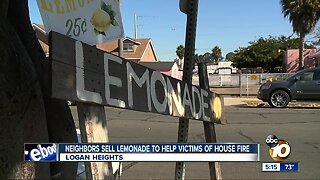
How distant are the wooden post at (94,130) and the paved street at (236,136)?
171cm

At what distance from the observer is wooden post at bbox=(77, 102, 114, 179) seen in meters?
1.96

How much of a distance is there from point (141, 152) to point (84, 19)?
75 cm

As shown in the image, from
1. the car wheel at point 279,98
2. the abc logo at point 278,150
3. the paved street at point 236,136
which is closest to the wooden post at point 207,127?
the paved street at point 236,136

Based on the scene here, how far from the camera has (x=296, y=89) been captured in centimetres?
1905

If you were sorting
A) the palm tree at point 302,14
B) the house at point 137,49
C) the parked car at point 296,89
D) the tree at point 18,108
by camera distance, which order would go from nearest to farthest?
the tree at point 18,108 < the parked car at point 296,89 < the palm tree at point 302,14 < the house at point 137,49

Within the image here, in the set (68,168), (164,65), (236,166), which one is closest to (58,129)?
(68,168)

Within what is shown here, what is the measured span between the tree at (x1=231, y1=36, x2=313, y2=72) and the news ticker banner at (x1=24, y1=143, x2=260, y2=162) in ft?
198

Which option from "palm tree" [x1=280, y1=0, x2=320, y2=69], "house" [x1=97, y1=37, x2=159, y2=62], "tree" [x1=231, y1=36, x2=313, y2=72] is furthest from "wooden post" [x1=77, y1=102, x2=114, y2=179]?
"tree" [x1=231, y1=36, x2=313, y2=72]

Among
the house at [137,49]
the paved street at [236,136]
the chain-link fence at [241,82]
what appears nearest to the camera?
the paved street at [236,136]

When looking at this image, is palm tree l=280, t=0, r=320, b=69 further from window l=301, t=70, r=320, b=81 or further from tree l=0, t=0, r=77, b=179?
tree l=0, t=0, r=77, b=179

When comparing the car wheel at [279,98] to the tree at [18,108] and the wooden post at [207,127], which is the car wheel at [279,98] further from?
the tree at [18,108]

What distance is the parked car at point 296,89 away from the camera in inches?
744

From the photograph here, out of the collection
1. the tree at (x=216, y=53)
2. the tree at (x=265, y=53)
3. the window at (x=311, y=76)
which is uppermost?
the tree at (x=216, y=53)

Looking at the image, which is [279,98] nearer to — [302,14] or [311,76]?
[311,76]
